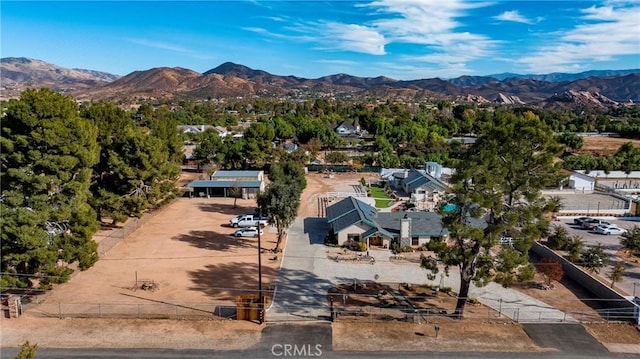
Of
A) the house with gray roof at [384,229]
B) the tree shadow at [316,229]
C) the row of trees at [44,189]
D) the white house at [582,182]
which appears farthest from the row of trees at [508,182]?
the white house at [582,182]

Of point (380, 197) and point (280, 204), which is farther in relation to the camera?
point (380, 197)

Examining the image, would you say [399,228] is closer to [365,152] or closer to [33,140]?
[33,140]

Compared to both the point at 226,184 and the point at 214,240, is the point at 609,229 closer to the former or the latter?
the point at 214,240

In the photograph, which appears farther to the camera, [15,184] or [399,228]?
[399,228]

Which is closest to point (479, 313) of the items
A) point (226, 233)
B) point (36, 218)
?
point (226, 233)

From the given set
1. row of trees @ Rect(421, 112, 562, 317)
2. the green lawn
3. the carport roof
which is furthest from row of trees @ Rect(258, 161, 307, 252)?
the carport roof

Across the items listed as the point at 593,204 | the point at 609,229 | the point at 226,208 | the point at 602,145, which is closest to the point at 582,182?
the point at 593,204

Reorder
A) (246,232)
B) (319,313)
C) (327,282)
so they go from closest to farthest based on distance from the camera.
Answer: (319,313) → (327,282) → (246,232)
